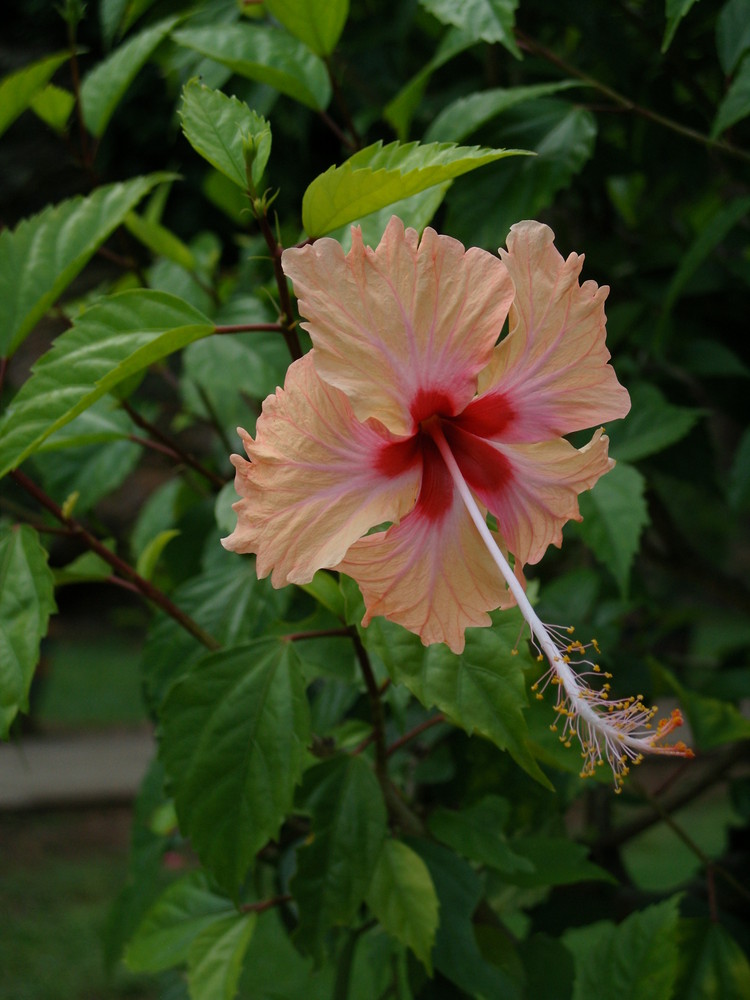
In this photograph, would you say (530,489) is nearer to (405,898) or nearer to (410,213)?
(410,213)

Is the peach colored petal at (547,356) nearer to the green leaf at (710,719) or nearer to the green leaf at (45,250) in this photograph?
the green leaf at (45,250)

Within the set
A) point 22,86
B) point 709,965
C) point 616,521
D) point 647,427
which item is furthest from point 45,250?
point 709,965

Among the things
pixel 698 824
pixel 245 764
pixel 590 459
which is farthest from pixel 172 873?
pixel 590 459

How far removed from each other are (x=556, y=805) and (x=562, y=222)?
33.4 inches

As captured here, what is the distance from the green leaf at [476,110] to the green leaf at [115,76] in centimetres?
31

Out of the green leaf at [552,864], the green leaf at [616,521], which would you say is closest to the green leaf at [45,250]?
the green leaf at [616,521]

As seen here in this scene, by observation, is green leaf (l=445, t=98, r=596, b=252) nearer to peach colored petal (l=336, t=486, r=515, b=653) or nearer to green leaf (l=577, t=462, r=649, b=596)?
green leaf (l=577, t=462, r=649, b=596)

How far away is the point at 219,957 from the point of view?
0.89m

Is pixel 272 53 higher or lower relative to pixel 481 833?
higher

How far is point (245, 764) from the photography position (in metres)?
0.75

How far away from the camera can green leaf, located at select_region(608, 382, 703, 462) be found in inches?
46.1

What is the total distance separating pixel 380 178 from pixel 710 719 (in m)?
0.81

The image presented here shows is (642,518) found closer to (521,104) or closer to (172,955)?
(521,104)

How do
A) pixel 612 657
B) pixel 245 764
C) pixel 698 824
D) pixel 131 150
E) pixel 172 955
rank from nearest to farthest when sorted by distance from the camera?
pixel 245 764, pixel 172 955, pixel 612 657, pixel 698 824, pixel 131 150
